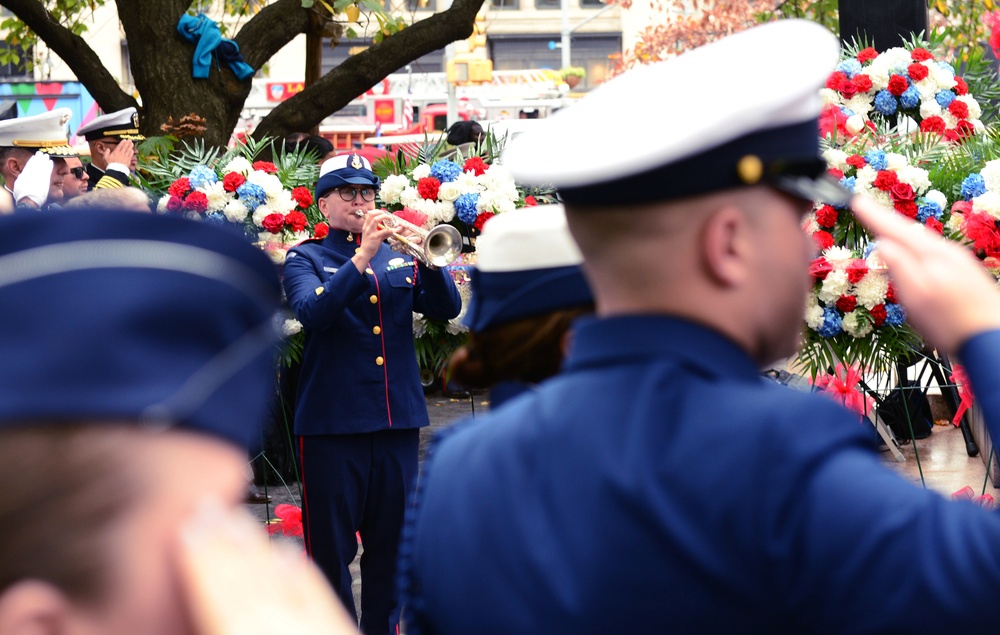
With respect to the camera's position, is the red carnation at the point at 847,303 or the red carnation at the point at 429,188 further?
the red carnation at the point at 429,188

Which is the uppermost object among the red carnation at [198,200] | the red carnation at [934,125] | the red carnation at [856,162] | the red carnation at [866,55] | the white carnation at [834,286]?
the red carnation at [866,55]

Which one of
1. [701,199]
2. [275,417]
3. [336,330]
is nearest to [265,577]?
[701,199]

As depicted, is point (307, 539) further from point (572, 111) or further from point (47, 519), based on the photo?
point (47, 519)

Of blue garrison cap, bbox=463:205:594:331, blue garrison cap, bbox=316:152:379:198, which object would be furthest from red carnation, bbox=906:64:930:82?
blue garrison cap, bbox=463:205:594:331

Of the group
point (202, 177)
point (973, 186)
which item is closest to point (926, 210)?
point (973, 186)

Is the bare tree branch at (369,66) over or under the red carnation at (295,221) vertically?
over

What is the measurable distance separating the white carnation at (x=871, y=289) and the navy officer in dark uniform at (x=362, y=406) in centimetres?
163

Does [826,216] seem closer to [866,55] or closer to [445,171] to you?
[445,171]

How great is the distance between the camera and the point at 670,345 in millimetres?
1379

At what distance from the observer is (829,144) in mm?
5957

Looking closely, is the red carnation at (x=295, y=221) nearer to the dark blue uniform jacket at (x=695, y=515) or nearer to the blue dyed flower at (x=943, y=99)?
the blue dyed flower at (x=943, y=99)

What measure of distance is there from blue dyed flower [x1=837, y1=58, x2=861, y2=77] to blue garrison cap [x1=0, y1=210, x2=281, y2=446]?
6.40 metres

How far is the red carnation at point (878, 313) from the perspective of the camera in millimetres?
5273

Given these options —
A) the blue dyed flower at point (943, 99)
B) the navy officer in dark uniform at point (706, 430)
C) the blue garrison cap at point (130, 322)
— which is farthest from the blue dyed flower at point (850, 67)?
the blue garrison cap at point (130, 322)
